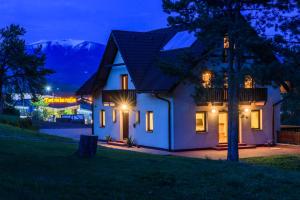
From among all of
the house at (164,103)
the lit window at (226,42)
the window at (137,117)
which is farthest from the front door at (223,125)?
the lit window at (226,42)

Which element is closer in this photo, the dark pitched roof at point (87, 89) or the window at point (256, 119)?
the window at point (256, 119)

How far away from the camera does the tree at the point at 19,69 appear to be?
2203 cm

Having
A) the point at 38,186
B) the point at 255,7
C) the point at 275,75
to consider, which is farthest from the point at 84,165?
the point at 255,7

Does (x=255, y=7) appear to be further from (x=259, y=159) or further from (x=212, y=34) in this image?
(x=259, y=159)

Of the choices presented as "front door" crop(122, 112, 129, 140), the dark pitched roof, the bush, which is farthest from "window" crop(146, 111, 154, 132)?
the dark pitched roof

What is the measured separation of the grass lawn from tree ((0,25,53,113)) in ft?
31.5

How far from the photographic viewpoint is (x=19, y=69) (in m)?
22.3

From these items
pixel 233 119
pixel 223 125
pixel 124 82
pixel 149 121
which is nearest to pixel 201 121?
pixel 223 125

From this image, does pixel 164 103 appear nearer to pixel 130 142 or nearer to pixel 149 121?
pixel 149 121

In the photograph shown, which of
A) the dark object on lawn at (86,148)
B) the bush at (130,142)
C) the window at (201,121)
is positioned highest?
the window at (201,121)

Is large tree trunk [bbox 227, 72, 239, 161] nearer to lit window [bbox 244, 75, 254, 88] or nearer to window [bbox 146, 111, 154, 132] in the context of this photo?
lit window [bbox 244, 75, 254, 88]

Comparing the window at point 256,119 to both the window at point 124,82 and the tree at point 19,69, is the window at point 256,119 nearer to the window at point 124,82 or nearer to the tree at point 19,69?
the window at point 124,82

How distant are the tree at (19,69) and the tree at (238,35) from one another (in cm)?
594

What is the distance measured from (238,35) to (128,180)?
12.5 meters
